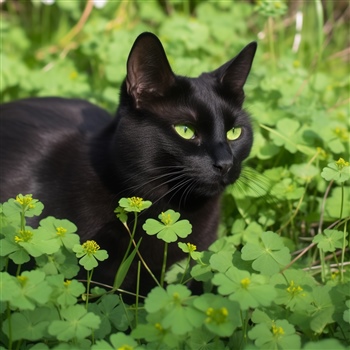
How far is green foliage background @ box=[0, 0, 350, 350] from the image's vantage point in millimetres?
1565

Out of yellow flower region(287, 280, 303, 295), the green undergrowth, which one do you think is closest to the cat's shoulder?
the green undergrowth

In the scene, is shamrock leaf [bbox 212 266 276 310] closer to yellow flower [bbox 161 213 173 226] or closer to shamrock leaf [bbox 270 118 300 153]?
yellow flower [bbox 161 213 173 226]

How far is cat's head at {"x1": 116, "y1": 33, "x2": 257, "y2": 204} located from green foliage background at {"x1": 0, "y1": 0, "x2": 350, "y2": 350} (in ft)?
0.86

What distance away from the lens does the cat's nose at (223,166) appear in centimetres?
205

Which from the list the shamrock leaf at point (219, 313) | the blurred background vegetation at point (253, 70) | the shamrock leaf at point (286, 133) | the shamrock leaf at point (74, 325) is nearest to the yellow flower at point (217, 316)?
the shamrock leaf at point (219, 313)

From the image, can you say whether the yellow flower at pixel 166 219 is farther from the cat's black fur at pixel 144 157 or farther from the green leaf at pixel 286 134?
the green leaf at pixel 286 134

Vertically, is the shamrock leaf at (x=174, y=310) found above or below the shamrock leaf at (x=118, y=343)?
above

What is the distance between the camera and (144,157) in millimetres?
2164

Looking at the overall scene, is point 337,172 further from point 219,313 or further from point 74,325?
point 74,325

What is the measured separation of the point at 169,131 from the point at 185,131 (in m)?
0.06

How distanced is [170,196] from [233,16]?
7.72ft

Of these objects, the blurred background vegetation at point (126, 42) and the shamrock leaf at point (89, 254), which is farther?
the blurred background vegetation at point (126, 42)

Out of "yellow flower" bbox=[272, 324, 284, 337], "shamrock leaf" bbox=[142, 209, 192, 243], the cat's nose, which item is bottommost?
"yellow flower" bbox=[272, 324, 284, 337]

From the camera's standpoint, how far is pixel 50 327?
5.12 ft
